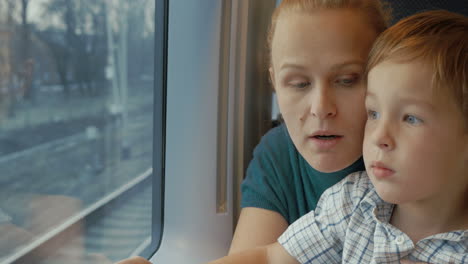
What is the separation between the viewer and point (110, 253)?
1548 millimetres

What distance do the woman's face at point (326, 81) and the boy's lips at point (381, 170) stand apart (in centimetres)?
15

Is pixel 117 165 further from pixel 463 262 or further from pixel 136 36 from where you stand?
pixel 463 262

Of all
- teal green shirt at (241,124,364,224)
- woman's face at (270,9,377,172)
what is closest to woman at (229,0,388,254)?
woman's face at (270,9,377,172)

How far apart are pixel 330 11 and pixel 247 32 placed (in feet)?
2.33

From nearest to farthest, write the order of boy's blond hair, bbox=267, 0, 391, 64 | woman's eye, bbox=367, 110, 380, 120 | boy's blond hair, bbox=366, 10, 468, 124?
boy's blond hair, bbox=366, 10, 468, 124 → woman's eye, bbox=367, 110, 380, 120 → boy's blond hair, bbox=267, 0, 391, 64

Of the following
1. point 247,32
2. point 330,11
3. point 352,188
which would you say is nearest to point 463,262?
point 352,188

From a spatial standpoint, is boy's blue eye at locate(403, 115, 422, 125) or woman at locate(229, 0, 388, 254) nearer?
boy's blue eye at locate(403, 115, 422, 125)

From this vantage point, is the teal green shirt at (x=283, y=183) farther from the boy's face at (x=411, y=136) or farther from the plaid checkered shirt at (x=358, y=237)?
the boy's face at (x=411, y=136)

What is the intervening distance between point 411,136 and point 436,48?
0.16m

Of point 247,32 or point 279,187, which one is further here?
point 247,32

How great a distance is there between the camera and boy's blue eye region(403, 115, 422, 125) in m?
0.85

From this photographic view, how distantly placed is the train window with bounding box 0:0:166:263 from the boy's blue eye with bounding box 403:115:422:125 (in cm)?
82

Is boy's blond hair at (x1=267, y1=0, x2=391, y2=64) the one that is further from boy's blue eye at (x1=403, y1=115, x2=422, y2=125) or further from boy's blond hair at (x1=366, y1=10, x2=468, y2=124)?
boy's blue eye at (x1=403, y1=115, x2=422, y2=125)

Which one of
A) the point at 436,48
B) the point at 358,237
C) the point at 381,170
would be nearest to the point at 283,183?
the point at 358,237
